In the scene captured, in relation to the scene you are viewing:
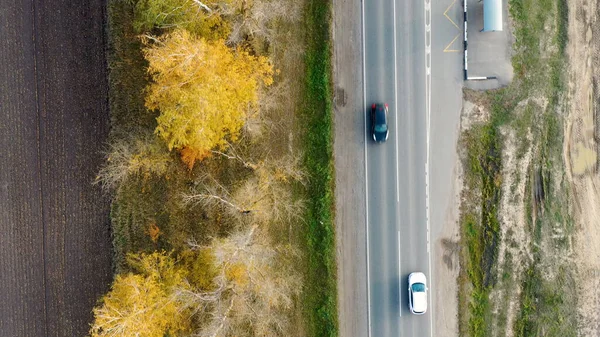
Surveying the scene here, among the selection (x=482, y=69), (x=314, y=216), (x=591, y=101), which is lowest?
(x=314, y=216)

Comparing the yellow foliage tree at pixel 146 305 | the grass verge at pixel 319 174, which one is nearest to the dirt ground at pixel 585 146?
the grass verge at pixel 319 174

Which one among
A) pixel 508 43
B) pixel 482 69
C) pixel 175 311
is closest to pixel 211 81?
pixel 175 311

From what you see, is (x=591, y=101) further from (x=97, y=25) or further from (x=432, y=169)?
(x=97, y=25)

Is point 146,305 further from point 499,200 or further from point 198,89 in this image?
point 499,200

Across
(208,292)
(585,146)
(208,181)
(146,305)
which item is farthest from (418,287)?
(146,305)

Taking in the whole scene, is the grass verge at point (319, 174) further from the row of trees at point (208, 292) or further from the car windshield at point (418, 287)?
the car windshield at point (418, 287)

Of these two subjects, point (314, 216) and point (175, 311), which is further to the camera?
point (314, 216)
